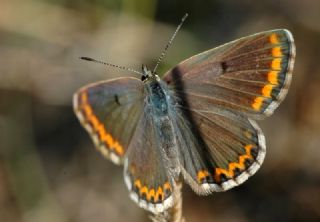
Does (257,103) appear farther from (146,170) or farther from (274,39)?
(146,170)

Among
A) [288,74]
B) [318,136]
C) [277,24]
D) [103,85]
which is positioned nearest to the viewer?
[288,74]

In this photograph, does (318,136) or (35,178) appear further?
(318,136)

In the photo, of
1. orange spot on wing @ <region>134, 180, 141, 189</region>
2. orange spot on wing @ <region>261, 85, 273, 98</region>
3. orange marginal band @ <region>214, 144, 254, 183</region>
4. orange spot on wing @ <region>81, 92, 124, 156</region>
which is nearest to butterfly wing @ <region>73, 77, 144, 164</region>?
orange spot on wing @ <region>81, 92, 124, 156</region>

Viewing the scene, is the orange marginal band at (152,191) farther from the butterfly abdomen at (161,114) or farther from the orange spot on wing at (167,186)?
the butterfly abdomen at (161,114)

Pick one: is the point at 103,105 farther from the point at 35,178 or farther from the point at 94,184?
the point at 94,184

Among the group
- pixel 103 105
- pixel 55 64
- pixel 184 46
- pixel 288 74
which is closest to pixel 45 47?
pixel 55 64
